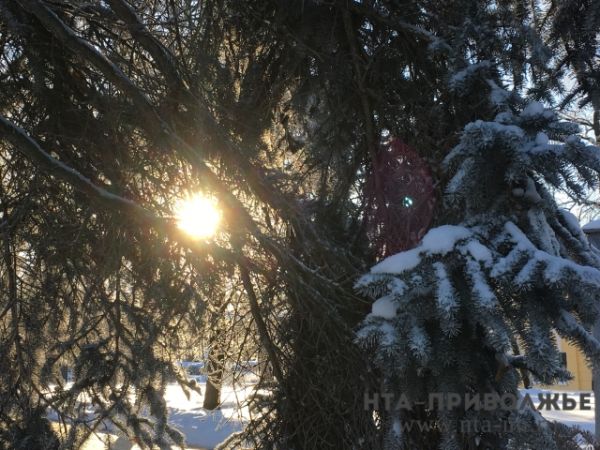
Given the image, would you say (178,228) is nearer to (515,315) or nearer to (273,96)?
(273,96)

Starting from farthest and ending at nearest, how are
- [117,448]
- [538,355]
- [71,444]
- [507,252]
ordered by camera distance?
[117,448] → [71,444] → [507,252] → [538,355]

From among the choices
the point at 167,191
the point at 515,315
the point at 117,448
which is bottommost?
the point at 117,448

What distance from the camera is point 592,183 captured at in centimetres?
200

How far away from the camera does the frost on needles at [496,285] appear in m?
1.81

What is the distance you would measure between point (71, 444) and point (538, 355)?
3.30 m

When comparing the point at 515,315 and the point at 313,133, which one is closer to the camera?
the point at 515,315

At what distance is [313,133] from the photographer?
11.7 feet

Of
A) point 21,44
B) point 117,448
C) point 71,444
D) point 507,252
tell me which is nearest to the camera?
point 507,252

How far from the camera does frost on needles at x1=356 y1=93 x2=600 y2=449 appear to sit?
1.81m

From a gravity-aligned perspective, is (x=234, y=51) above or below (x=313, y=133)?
above

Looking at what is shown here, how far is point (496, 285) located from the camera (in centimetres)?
191

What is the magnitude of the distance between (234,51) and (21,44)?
4.22 feet

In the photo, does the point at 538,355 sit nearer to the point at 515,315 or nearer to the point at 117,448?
the point at 515,315

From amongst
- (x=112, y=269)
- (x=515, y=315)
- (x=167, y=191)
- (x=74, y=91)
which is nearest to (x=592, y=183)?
(x=515, y=315)
